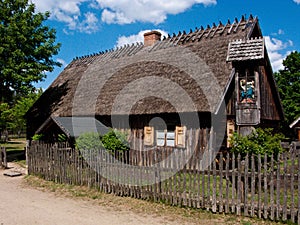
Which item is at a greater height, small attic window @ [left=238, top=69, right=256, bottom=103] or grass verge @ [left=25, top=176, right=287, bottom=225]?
small attic window @ [left=238, top=69, right=256, bottom=103]

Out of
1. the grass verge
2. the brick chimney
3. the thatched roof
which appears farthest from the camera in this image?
the brick chimney

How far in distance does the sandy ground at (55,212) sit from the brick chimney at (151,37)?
13467mm

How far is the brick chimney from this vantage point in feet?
67.7

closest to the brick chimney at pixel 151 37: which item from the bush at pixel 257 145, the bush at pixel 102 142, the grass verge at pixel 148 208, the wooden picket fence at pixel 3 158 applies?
the bush at pixel 102 142

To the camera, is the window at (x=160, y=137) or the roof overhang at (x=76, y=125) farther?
the window at (x=160, y=137)

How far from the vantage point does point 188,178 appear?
8.30 m

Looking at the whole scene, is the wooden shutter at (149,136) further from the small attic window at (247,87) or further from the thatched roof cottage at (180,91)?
the small attic window at (247,87)

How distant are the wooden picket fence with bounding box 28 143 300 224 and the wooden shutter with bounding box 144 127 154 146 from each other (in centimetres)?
447

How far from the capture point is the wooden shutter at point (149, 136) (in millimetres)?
15023

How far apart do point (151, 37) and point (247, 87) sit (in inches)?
379

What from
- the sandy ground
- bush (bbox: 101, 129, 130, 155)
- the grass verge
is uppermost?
bush (bbox: 101, 129, 130, 155)

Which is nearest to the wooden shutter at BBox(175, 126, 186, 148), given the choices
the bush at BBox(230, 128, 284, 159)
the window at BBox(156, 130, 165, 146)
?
the window at BBox(156, 130, 165, 146)

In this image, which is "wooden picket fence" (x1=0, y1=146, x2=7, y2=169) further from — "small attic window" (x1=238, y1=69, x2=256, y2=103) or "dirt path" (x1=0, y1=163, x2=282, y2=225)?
"small attic window" (x1=238, y1=69, x2=256, y2=103)

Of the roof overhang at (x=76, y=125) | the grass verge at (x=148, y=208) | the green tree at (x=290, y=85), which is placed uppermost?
the green tree at (x=290, y=85)
